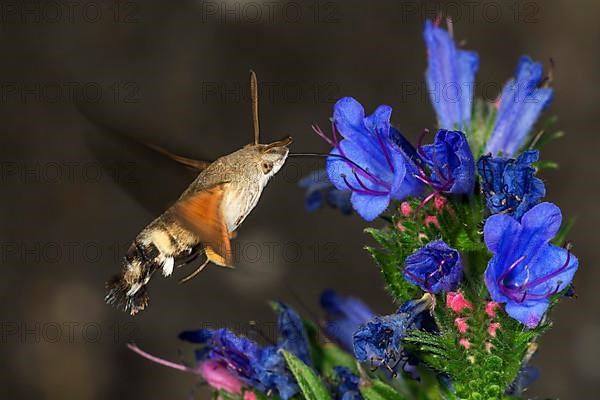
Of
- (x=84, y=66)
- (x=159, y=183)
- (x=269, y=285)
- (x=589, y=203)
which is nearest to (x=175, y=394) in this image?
(x=269, y=285)

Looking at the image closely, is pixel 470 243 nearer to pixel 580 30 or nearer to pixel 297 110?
pixel 297 110

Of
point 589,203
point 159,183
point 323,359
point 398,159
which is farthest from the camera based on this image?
point 589,203

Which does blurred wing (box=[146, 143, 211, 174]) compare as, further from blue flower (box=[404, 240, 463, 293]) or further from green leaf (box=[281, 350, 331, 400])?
blue flower (box=[404, 240, 463, 293])

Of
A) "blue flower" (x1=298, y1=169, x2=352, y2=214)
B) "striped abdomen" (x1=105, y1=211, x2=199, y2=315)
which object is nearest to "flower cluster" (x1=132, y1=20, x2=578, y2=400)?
"striped abdomen" (x1=105, y1=211, x2=199, y2=315)

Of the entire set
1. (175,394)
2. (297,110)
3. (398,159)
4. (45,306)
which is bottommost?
(175,394)

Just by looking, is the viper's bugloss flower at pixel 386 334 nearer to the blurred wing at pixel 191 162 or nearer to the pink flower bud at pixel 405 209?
the pink flower bud at pixel 405 209

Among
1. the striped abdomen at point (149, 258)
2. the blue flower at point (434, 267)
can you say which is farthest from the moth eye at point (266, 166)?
the blue flower at point (434, 267)

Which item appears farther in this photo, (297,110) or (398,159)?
(297,110)
